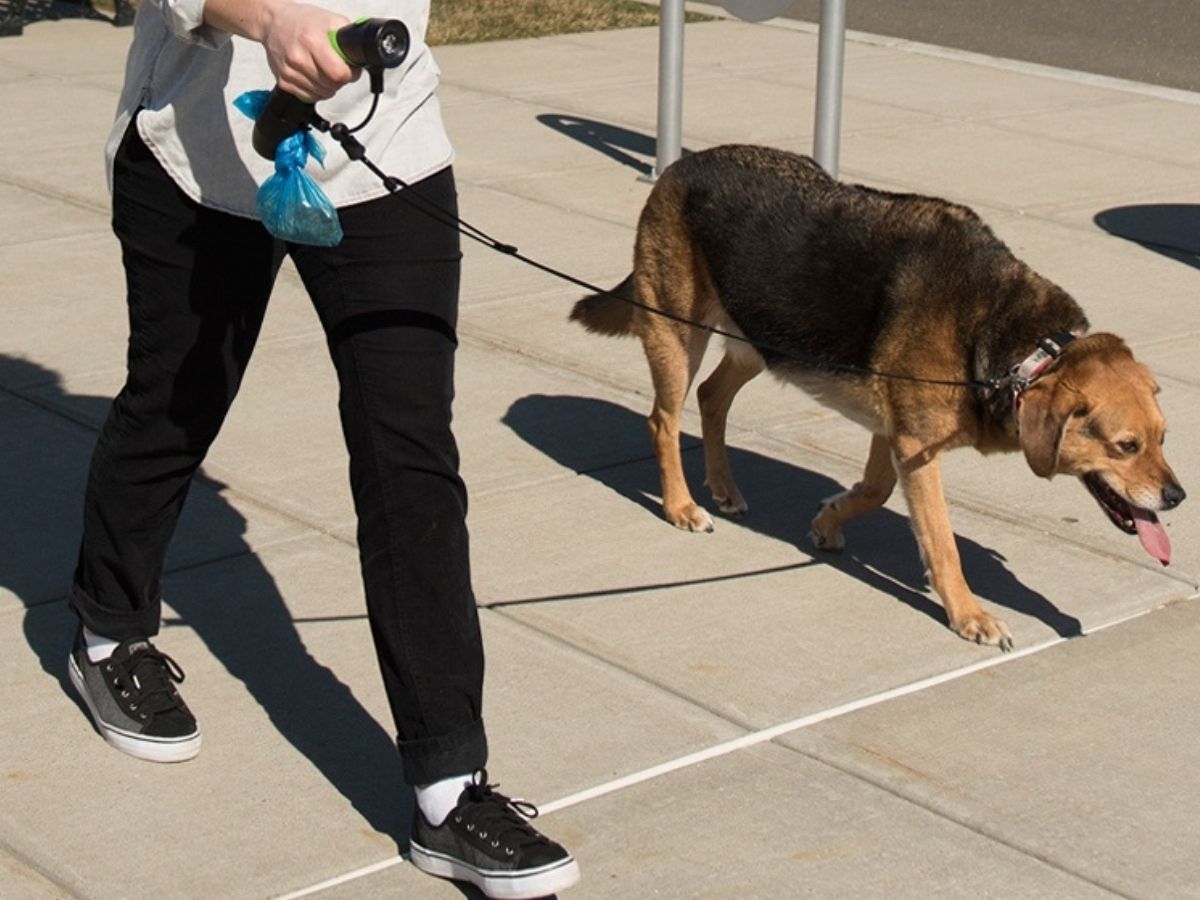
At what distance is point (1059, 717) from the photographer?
15.4 feet

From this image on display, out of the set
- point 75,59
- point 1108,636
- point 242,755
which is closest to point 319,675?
point 242,755

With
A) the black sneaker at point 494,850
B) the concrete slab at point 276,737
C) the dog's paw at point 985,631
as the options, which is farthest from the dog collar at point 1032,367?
the black sneaker at point 494,850

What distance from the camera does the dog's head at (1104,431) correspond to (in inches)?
191

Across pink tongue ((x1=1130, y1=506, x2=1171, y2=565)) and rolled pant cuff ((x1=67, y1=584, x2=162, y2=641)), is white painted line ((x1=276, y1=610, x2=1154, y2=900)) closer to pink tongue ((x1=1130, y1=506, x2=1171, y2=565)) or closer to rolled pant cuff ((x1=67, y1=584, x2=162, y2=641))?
pink tongue ((x1=1130, y1=506, x2=1171, y2=565))

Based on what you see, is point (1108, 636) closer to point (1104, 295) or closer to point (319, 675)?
point (319, 675)

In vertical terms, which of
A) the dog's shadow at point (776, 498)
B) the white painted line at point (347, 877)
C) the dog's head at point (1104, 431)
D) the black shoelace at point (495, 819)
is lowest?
the dog's shadow at point (776, 498)

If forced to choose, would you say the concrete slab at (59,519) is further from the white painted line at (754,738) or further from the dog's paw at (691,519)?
the white painted line at (754,738)

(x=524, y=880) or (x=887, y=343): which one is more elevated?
(x=887, y=343)

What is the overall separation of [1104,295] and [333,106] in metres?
5.00

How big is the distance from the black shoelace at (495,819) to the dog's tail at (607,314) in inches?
99.6

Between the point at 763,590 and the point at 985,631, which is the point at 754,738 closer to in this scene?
the point at 985,631

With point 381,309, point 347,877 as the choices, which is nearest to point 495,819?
point 347,877

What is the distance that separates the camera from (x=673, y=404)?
592 cm

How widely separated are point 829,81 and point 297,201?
6010mm
